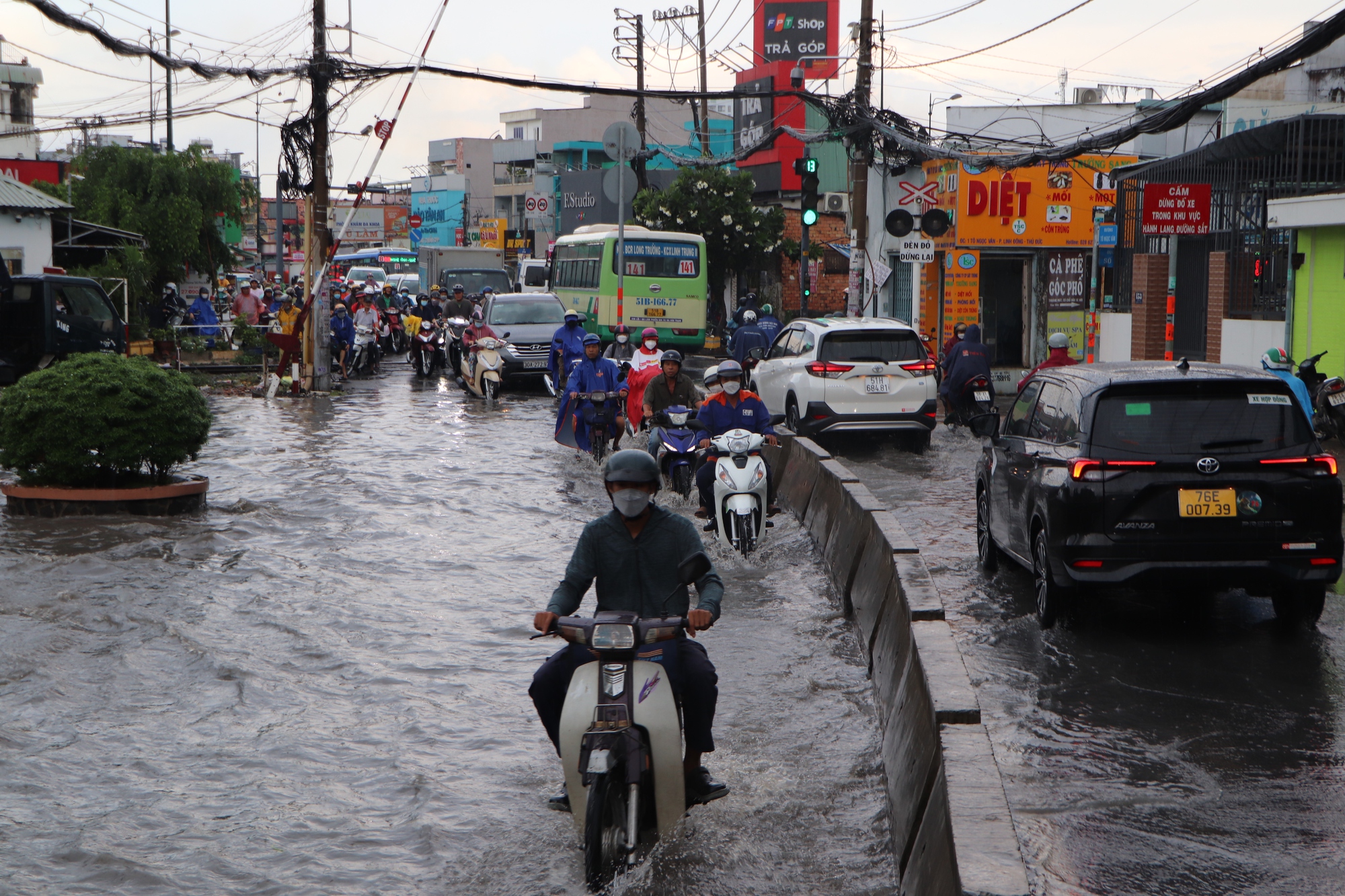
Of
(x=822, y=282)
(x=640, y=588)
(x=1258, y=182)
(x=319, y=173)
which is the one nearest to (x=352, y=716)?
(x=640, y=588)

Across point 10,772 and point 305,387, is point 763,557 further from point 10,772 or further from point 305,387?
point 305,387

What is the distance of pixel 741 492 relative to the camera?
11289 mm

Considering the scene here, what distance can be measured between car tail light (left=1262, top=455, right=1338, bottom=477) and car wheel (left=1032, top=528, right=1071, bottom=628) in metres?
1.32

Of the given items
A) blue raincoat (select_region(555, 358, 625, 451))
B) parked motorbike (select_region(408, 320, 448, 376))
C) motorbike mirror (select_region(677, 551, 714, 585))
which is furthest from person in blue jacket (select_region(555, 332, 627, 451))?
parked motorbike (select_region(408, 320, 448, 376))

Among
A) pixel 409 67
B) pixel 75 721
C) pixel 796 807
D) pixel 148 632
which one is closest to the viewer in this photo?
pixel 796 807

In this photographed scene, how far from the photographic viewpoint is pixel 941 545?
11664mm

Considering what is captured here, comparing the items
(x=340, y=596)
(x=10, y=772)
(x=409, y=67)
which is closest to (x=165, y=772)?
(x=10, y=772)

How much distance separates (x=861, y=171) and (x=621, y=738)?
869 inches

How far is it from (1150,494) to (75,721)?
5.82m

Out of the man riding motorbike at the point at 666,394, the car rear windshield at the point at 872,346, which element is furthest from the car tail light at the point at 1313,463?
the car rear windshield at the point at 872,346

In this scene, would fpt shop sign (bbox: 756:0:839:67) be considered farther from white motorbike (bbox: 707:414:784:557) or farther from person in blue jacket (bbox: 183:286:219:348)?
white motorbike (bbox: 707:414:784:557)

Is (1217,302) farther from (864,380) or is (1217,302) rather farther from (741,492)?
(741,492)

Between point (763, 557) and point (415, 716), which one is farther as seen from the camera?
point (763, 557)

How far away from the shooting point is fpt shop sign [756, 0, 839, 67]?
58781 millimetres
